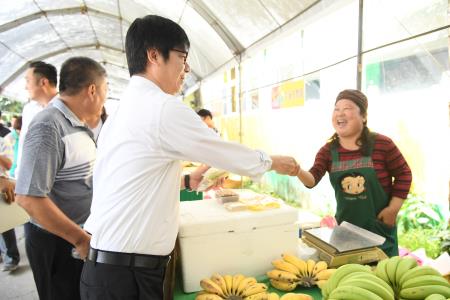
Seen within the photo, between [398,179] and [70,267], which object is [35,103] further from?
[398,179]

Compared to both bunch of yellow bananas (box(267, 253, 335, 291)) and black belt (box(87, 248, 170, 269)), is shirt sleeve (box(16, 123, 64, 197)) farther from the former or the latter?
bunch of yellow bananas (box(267, 253, 335, 291))

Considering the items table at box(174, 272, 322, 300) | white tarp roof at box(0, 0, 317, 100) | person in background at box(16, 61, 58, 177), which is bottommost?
table at box(174, 272, 322, 300)

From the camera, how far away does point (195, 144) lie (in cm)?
120

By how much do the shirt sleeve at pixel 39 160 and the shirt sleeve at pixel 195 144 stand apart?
78cm

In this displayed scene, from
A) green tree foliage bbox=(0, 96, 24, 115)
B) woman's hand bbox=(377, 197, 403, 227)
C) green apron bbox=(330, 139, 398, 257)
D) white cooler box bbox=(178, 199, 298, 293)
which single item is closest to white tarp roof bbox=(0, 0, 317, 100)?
green tree foliage bbox=(0, 96, 24, 115)

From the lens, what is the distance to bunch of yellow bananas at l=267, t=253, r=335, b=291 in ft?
4.64

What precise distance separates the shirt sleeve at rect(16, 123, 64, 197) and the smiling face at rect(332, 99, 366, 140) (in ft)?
5.67

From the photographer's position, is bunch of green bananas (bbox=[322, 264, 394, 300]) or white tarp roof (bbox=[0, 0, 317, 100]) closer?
bunch of green bananas (bbox=[322, 264, 394, 300])

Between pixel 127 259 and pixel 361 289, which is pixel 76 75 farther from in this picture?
pixel 361 289

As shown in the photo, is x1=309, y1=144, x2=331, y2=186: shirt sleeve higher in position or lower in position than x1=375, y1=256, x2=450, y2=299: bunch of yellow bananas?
higher

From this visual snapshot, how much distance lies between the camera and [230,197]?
1730 mm

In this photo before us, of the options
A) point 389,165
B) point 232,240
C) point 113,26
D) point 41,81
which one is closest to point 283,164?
point 232,240

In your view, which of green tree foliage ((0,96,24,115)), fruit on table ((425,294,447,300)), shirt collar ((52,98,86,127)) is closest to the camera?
fruit on table ((425,294,447,300))

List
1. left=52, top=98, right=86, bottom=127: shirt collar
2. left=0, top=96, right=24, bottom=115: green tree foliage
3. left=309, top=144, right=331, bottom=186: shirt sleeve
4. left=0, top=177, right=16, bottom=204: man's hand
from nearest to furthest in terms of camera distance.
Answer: left=52, top=98, right=86, bottom=127: shirt collar < left=309, top=144, right=331, bottom=186: shirt sleeve < left=0, top=177, right=16, bottom=204: man's hand < left=0, top=96, right=24, bottom=115: green tree foliage
